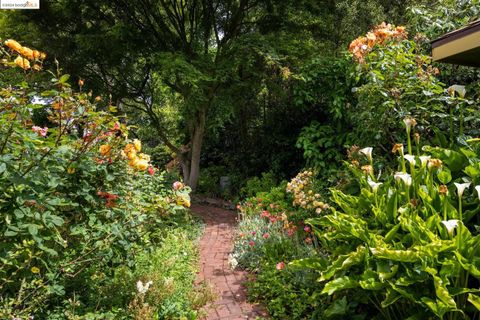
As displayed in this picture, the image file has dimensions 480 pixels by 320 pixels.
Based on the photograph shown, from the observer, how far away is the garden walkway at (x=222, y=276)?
118 inches

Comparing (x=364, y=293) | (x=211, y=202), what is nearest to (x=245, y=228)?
(x=364, y=293)

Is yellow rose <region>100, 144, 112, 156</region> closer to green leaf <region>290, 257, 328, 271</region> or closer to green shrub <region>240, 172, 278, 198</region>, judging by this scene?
green leaf <region>290, 257, 328, 271</region>

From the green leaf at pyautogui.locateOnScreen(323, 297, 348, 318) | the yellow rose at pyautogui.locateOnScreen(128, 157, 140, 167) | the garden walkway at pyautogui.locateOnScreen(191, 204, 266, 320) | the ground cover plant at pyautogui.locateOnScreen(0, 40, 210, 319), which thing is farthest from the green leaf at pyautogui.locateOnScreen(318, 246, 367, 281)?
the yellow rose at pyautogui.locateOnScreen(128, 157, 140, 167)

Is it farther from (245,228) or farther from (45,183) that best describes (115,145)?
(245,228)

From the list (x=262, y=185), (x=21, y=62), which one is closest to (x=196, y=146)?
(x=262, y=185)

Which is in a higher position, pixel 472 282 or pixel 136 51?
pixel 136 51

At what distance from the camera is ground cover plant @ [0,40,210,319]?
6.16ft

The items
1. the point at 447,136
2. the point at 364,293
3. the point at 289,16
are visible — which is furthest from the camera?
the point at 289,16

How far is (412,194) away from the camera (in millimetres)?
2645

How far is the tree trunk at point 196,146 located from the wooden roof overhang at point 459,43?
5.97 metres

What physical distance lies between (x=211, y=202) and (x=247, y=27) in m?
4.27

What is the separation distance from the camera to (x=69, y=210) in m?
2.34

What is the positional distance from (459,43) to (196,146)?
21.7ft

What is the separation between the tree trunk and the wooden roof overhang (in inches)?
235
